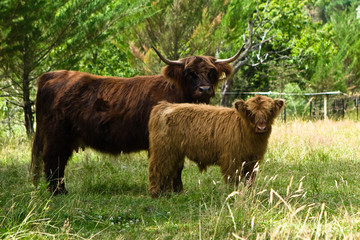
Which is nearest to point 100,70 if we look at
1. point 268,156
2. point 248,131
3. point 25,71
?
point 25,71

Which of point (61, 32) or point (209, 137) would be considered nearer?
point (209, 137)

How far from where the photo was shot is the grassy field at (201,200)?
123 inches

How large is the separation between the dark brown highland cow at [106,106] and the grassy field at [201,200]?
1.30 ft

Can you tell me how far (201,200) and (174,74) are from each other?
4.65 ft

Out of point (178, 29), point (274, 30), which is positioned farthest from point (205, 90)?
point (274, 30)

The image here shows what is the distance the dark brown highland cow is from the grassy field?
40cm

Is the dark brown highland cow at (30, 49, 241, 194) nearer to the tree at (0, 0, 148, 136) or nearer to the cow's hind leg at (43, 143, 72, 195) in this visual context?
the cow's hind leg at (43, 143, 72, 195)

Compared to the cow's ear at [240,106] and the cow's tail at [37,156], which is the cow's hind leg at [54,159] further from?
the cow's ear at [240,106]

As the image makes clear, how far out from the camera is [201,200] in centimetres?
436

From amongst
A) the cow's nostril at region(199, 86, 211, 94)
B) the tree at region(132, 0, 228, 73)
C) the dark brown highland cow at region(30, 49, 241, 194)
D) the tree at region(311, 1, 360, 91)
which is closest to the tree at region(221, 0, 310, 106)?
the tree at region(311, 1, 360, 91)

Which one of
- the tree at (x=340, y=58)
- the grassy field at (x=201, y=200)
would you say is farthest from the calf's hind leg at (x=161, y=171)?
the tree at (x=340, y=58)

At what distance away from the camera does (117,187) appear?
16.8 ft

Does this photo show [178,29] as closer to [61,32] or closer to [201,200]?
[61,32]

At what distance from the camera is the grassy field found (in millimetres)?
3115
